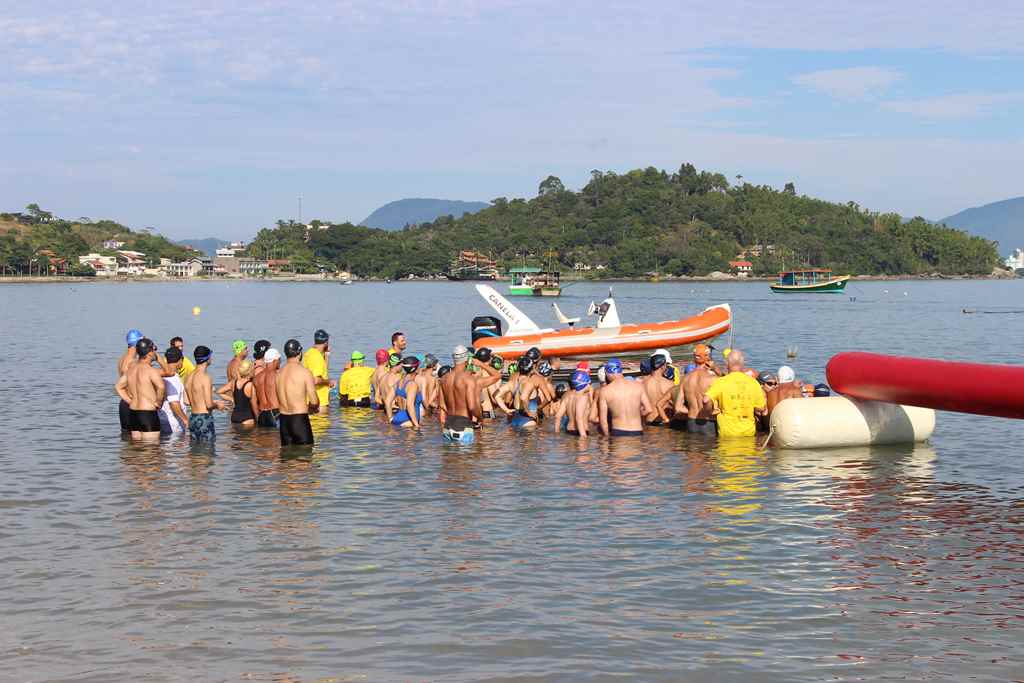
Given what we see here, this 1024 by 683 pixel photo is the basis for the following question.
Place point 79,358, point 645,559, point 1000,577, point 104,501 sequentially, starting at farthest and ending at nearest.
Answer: point 79,358 < point 104,501 < point 645,559 < point 1000,577

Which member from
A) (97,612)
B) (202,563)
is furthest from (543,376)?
(97,612)

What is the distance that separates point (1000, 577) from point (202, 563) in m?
6.57

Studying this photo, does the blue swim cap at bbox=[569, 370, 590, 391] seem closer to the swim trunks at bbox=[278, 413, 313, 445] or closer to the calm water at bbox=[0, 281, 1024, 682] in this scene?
the calm water at bbox=[0, 281, 1024, 682]

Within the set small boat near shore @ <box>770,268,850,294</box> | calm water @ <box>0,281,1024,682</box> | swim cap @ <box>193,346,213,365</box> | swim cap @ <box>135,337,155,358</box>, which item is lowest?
calm water @ <box>0,281,1024,682</box>

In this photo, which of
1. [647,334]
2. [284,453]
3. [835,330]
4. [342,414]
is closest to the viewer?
[284,453]

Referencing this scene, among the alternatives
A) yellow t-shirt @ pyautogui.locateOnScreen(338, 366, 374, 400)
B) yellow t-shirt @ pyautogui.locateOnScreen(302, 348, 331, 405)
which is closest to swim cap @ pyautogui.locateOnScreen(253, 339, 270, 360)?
yellow t-shirt @ pyautogui.locateOnScreen(302, 348, 331, 405)

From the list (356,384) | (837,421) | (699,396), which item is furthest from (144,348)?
(837,421)

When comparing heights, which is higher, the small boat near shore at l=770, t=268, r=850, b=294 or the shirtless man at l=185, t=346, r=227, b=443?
the small boat near shore at l=770, t=268, r=850, b=294

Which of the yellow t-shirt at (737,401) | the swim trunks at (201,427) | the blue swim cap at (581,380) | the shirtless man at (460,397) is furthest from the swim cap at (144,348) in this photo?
the yellow t-shirt at (737,401)

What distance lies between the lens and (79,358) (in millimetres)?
35594

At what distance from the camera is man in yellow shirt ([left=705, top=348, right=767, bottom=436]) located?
14.6 meters

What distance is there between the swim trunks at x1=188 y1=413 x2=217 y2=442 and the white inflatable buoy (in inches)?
290

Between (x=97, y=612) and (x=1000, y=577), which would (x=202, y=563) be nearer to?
(x=97, y=612)

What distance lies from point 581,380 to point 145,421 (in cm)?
594
